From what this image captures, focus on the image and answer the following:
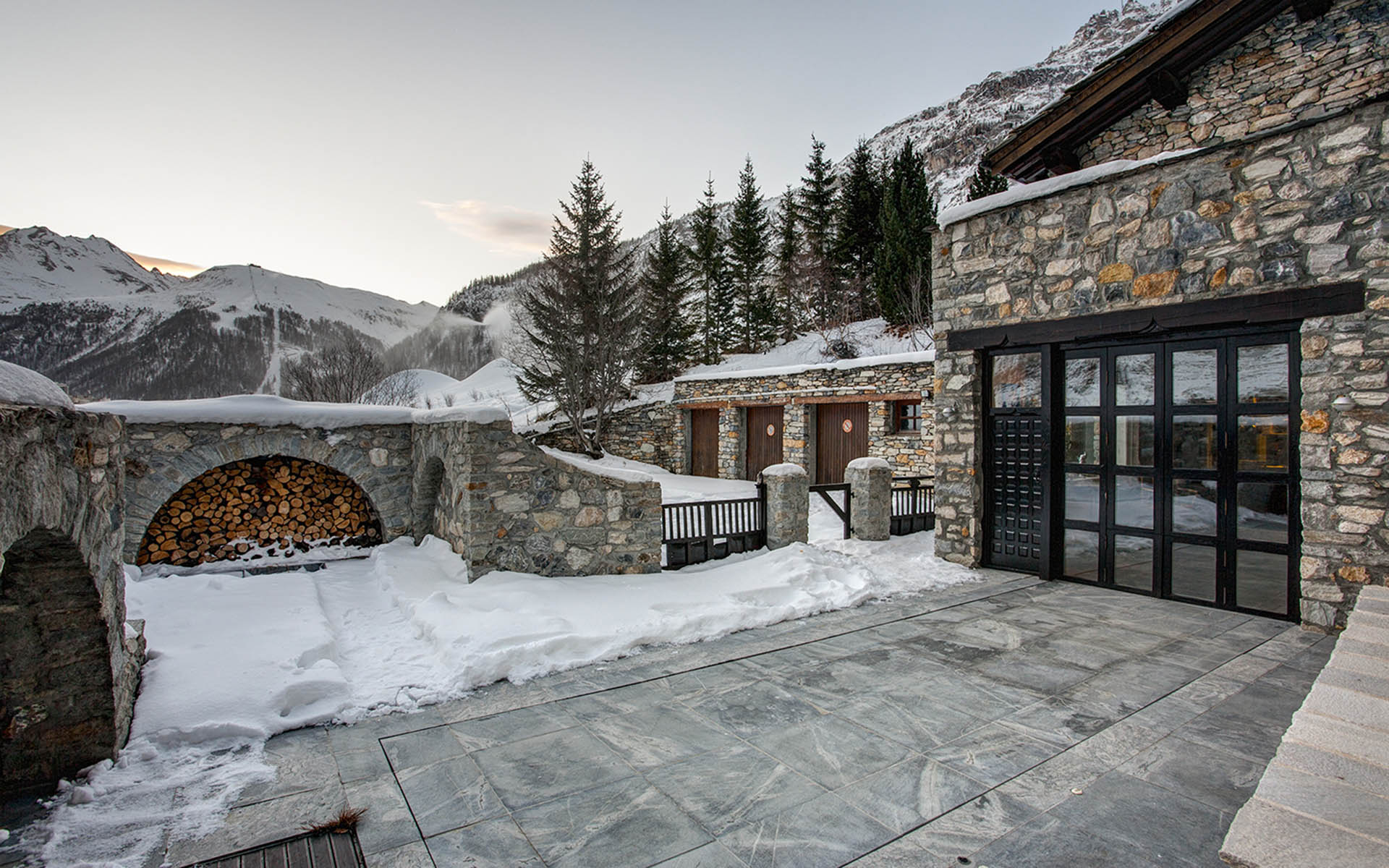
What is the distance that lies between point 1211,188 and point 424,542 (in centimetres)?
782

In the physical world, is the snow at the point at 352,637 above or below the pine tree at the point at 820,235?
below

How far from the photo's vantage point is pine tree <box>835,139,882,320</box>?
79.0ft

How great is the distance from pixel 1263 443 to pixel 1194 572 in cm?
120

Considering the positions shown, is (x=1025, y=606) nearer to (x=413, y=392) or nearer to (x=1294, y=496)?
(x=1294, y=496)

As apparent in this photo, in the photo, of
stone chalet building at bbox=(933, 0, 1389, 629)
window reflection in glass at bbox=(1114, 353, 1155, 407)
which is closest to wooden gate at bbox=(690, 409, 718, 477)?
stone chalet building at bbox=(933, 0, 1389, 629)

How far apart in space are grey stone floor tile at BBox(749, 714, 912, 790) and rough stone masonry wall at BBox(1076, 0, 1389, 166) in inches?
251

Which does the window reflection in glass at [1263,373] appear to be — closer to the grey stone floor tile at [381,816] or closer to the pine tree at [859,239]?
the grey stone floor tile at [381,816]

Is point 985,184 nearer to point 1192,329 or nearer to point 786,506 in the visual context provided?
point 1192,329

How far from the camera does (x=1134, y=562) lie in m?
5.62

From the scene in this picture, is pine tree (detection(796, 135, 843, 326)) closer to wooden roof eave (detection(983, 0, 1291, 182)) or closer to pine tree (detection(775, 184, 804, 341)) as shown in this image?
pine tree (detection(775, 184, 804, 341))

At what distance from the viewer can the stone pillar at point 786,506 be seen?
23.1ft

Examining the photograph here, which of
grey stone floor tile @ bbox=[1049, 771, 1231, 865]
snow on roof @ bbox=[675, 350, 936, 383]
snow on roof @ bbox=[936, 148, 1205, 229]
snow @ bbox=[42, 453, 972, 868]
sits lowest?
grey stone floor tile @ bbox=[1049, 771, 1231, 865]

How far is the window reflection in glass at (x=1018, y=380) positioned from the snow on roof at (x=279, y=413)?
16.4 ft

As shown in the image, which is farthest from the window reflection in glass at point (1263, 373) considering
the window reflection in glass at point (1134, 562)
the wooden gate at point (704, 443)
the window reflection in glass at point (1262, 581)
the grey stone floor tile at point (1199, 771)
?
the wooden gate at point (704, 443)
